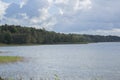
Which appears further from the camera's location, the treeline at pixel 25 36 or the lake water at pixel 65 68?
the treeline at pixel 25 36

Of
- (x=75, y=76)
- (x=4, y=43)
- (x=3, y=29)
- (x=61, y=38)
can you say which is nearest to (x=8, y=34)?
(x=4, y=43)

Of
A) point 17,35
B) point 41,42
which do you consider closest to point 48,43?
point 41,42

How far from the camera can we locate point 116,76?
3488 cm

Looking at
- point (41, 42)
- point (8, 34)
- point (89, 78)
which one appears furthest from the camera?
point (41, 42)

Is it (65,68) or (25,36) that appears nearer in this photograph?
(65,68)

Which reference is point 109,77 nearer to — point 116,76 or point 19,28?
point 116,76

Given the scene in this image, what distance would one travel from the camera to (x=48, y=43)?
197000 mm

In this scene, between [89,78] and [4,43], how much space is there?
13144 cm

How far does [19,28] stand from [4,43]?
26684 millimetres

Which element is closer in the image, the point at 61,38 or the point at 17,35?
the point at 17,35

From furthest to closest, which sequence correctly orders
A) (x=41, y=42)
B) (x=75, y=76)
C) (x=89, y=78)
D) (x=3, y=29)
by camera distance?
(x=41, y=42) < (x=3, y=29) < (x=75, y=76) < (x=89, y=78)

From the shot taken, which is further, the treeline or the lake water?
the treeline

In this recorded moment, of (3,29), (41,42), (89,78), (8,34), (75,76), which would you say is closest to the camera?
(89,78)

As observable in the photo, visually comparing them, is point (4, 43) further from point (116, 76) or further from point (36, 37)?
point (116, 76)
